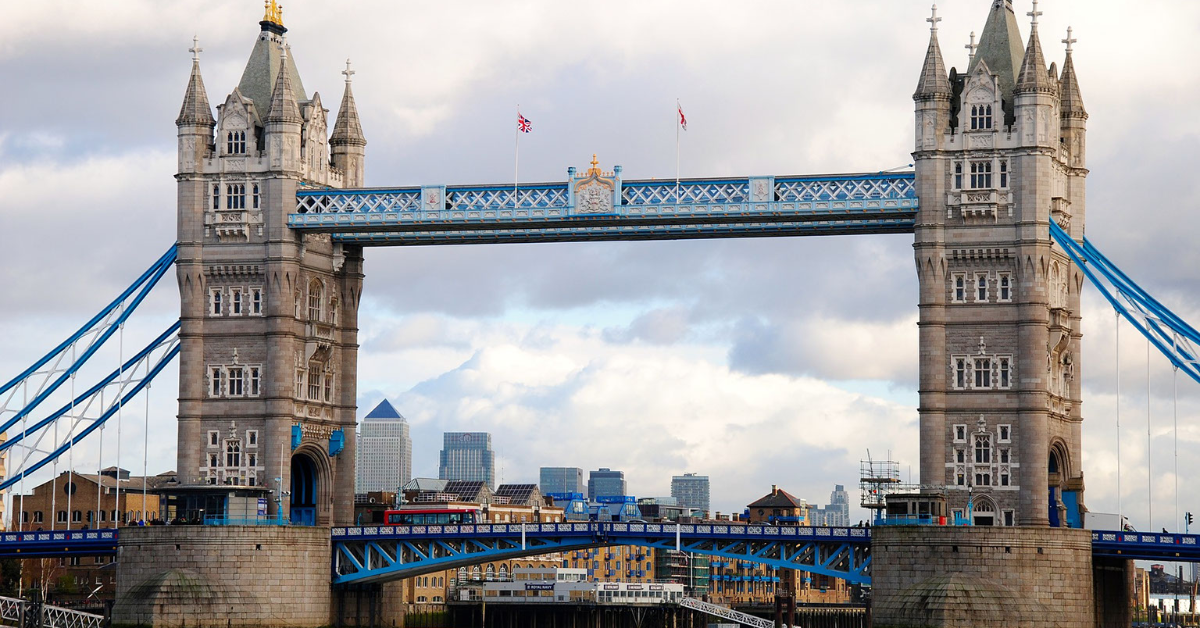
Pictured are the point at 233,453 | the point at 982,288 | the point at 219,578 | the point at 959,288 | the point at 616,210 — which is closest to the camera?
the point at 982,288

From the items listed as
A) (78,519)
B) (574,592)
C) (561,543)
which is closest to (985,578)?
(561,543)

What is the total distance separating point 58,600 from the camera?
6476 inches

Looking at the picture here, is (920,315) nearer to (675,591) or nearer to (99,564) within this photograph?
(675,591)

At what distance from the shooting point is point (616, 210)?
122062 mm

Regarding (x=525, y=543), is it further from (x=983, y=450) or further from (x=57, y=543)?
(x=57, y=543)

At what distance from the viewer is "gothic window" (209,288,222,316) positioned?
420 ft

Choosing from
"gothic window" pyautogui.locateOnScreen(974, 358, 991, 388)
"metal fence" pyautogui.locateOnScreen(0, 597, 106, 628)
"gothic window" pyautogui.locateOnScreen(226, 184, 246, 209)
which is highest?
"gothic window" pyautogui.locateOnScreen(226, 184, 246, 209)

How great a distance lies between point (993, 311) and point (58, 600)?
8638cm

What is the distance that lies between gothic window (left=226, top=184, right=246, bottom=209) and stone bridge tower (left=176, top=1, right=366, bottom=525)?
0.06m

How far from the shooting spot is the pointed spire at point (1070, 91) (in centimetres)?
12300

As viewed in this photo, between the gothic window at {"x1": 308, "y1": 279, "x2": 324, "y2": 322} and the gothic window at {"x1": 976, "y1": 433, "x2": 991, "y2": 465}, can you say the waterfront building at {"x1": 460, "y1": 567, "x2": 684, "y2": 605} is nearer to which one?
the gothic window at {"x1": 308, "y1": 279, "x2": 324, "y2": 322}

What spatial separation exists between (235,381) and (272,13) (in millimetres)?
24922

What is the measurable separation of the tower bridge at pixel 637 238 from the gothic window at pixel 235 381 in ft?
0.81

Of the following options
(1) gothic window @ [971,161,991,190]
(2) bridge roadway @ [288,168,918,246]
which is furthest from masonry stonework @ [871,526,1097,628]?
(1) gothic window @ [971,161,991,190]
